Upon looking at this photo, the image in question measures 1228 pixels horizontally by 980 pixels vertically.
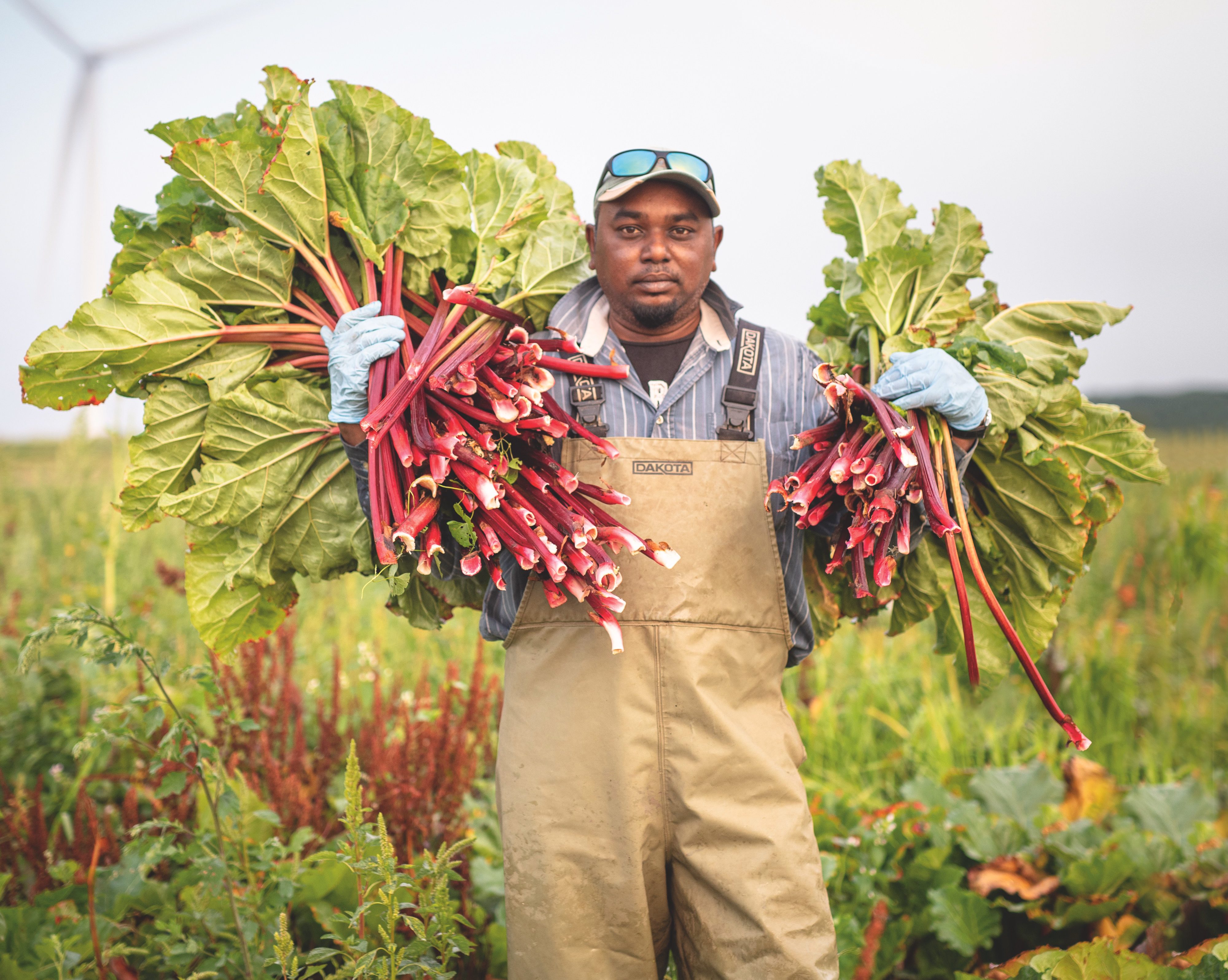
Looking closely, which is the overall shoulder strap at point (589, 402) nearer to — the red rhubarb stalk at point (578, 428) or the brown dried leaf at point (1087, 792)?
the red rhubarb stalk at point (578, 428)

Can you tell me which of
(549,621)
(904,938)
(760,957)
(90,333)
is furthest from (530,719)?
(904,938)

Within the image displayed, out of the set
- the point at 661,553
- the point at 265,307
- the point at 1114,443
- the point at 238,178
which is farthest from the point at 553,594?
the point at 1114,443

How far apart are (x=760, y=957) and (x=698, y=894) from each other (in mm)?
204

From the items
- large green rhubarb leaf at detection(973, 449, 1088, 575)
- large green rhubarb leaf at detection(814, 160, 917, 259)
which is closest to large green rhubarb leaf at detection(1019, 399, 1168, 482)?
large green rhubarb leaf at detection(973, 449, 1088, 575)

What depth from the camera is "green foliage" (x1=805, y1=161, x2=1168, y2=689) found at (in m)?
2.54

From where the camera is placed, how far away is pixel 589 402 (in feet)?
7.75

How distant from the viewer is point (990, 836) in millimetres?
3418

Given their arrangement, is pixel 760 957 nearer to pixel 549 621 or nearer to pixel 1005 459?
pixel 549 621

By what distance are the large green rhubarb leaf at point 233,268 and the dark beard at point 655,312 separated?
0.98 m

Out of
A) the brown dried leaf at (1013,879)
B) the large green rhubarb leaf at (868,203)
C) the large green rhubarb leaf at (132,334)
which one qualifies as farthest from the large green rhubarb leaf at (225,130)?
the brown dried leaf at (1013,879)

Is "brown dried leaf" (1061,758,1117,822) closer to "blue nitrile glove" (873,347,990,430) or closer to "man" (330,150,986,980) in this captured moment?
"man" (330,150,986,980)

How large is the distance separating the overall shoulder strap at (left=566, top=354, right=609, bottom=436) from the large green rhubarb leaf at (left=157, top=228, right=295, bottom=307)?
0.88 metres

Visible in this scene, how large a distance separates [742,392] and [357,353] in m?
1.02

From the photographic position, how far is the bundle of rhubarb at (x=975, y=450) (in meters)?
2.32
